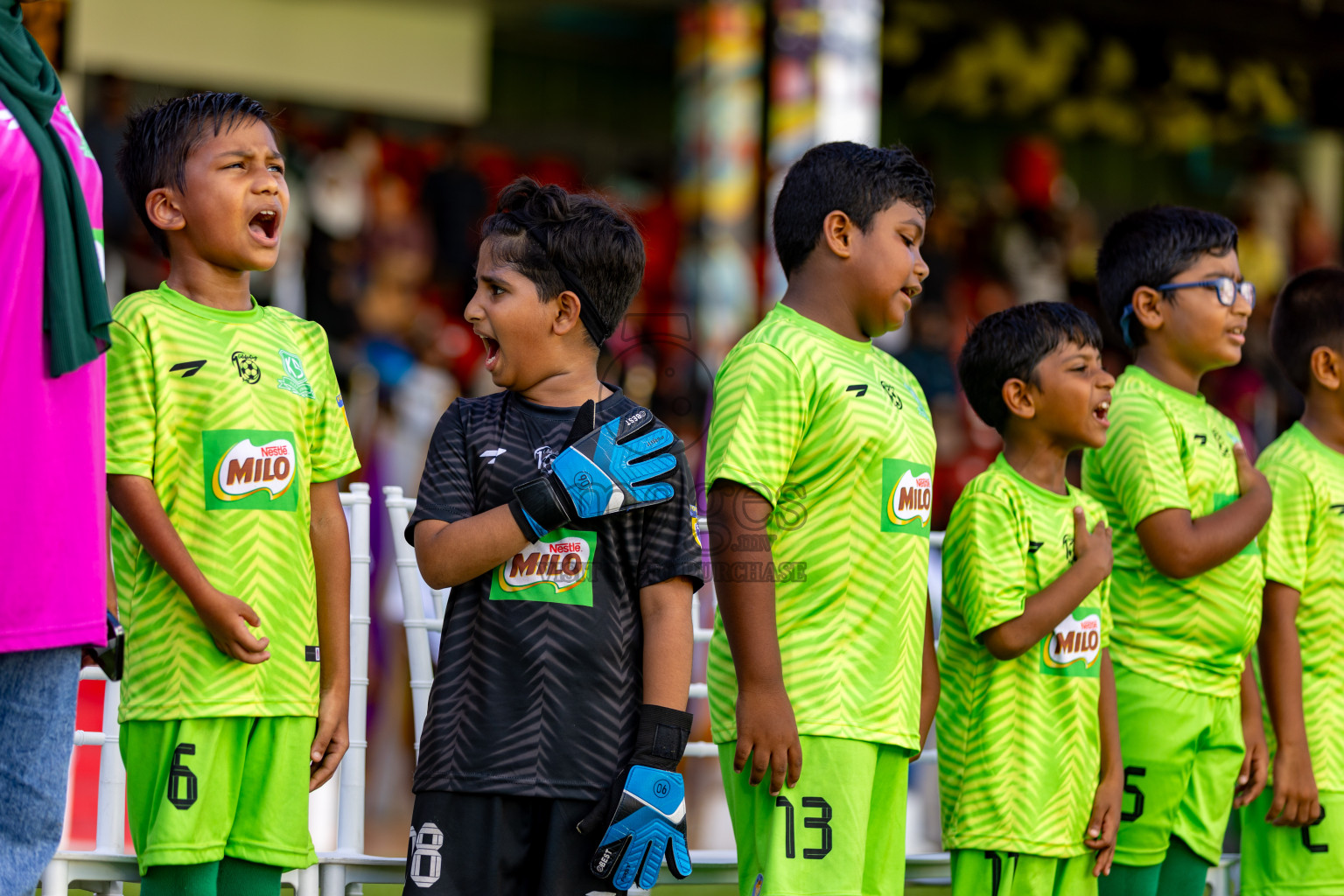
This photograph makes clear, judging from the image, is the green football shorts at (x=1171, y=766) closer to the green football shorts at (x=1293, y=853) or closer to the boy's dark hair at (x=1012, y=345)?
the green football shorts at (x=1293, y=853)

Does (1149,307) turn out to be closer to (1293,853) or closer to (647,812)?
(1293,853)

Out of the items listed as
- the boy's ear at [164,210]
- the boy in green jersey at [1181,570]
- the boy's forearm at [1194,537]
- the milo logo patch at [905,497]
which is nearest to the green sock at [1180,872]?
the boy in green jersey at [1181,570]

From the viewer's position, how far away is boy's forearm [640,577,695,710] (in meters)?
2.07

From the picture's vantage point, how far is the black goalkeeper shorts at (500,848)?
199 centimetres

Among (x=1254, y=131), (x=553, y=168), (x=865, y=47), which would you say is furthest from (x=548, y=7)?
(x=1254, y=131)

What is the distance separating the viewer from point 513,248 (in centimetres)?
219

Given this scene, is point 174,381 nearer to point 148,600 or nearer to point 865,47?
point 148,600

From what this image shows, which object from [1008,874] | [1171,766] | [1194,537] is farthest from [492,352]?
[1171,766]

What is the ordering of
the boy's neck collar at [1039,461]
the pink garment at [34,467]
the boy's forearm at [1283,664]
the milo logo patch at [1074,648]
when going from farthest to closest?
the boy's forearm at [1283,664]
the boy's neck collar at [1039,461]
the milo logo patch at [1074,648]
the pink garment at [34,467]

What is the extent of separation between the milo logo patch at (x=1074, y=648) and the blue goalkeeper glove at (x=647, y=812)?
2.46 feet

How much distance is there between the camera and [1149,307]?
294 cm

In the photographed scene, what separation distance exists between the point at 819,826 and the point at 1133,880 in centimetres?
79

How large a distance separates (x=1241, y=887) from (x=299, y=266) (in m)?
6.03

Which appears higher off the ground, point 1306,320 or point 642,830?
point 1306,320
